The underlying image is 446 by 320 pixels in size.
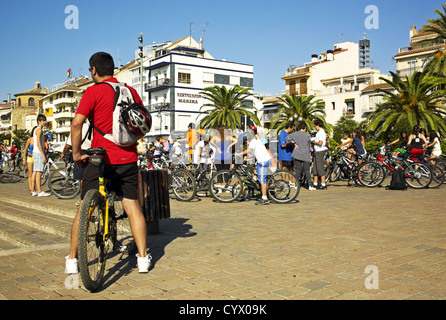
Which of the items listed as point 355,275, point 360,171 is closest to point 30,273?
point 355,275

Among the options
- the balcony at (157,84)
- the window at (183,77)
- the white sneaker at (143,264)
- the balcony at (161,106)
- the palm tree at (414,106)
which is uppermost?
the window at (183,77)

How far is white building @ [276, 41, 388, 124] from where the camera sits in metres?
61.4

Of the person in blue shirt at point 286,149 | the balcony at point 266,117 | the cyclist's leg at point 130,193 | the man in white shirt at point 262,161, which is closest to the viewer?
the cyclist's leg at point 130,193

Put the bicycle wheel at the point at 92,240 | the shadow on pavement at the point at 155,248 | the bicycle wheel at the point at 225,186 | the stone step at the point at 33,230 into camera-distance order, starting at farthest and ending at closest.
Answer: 1. the bicycle wheel at the point at 225,186
2. the stone step at the point at 33,230
3. the shadow on pavement at the point at 155,248
4. the bicycle wheel at the point at 92,240

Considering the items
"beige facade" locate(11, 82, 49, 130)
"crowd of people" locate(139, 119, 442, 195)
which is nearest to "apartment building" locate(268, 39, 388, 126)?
"crowd of people" locate(139, 119, 442, 195)

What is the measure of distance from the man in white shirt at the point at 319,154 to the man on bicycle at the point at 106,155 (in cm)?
968

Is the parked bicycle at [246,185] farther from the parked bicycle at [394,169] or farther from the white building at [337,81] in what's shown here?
the white building at [337,81]

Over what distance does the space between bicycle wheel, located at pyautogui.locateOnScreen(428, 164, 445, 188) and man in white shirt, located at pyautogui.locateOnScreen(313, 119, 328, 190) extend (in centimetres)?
319

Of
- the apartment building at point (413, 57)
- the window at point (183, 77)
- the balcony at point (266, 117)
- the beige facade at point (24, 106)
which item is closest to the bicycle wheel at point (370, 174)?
the apartment building at point (413, 57)

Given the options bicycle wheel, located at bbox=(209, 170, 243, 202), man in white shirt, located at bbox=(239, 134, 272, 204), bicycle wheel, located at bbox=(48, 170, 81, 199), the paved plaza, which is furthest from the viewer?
bicycle wheel, located at bbox=(48, 170, 81, 199)

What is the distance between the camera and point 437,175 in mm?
12977

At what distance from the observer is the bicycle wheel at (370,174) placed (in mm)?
13180

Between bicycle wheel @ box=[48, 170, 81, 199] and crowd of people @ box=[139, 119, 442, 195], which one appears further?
crowd of people @ box=[139, 119, 442, 195]

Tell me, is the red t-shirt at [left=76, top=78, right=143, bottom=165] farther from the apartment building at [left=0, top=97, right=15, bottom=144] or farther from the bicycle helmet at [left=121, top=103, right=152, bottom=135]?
the apartment building at [left=0, top=97, right=15, bottom=144]
